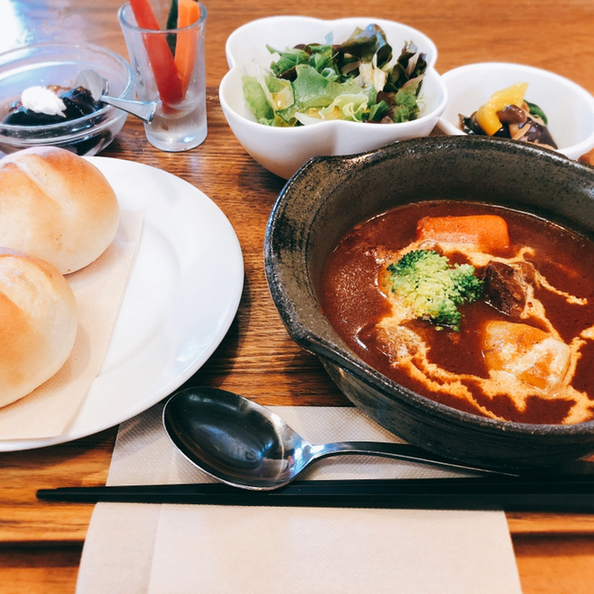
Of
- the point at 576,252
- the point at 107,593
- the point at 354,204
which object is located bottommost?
the point at 107,593

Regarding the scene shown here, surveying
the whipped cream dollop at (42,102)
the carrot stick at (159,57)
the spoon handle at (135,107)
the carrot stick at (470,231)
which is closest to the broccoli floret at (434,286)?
the carrot stick at (470,231)

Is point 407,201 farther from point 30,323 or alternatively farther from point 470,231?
point 30,323

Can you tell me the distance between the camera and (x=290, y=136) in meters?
1.52

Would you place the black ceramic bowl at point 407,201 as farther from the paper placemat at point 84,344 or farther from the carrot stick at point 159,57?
the carrot stick at point 159,57

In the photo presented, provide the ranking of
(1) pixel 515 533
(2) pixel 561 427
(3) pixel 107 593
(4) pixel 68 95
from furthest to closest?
(4) pixel 68 95 → (1) pixel 515 533 → (3) pixel 107 593 → (2) pixel 561 427

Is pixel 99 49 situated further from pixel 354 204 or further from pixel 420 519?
pixel 420 519

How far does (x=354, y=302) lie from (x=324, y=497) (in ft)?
1.67

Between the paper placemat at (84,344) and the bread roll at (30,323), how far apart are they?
0.03m

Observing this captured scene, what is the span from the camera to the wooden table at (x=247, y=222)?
1043mm

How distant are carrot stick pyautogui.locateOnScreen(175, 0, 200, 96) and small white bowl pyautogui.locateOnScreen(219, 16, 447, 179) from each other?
0.16 meters

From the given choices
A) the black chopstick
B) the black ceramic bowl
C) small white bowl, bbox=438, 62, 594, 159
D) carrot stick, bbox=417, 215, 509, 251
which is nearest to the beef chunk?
carrot stick, bbox=417, 215, 509, 251

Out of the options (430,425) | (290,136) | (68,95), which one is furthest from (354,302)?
(68,95)

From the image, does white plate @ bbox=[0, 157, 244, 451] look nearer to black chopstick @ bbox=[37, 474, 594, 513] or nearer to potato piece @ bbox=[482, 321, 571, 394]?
black chopstick @ bbox=[37, 474, 594, 513]

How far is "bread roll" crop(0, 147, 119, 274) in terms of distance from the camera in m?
1.36
